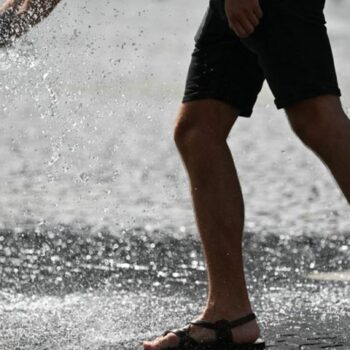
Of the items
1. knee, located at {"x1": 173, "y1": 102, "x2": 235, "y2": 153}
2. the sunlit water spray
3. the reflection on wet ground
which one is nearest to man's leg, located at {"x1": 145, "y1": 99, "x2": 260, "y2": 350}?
knee, located at {"x1": 173, "y1": 102, "x2": 235, "y2": 153}

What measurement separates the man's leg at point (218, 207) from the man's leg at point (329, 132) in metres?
0.32

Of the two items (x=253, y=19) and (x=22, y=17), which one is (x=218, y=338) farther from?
(x=22, y=17)

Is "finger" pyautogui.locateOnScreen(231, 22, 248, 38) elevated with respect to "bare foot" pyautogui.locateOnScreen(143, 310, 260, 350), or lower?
elevated

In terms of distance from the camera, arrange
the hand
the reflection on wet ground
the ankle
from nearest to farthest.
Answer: the hand < the ankle < the reflection on wet ground

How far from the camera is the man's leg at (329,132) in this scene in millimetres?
4223

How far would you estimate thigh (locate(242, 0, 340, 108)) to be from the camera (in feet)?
13.9

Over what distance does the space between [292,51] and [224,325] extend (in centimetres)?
84

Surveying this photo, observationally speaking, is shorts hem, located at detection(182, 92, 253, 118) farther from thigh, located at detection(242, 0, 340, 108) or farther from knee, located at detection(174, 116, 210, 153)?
thigh, located at detection(242, 0, 340, 108)

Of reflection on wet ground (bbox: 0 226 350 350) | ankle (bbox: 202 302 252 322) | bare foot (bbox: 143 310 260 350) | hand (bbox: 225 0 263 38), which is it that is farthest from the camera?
reflection on wet ground (bbox: 0 226 350 350)

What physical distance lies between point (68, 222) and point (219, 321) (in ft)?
8.42

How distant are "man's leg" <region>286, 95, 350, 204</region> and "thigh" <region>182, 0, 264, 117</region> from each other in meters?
0.30

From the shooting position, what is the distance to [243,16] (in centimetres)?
422

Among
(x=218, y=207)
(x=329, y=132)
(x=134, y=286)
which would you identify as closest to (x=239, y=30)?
(x=329, y=132)

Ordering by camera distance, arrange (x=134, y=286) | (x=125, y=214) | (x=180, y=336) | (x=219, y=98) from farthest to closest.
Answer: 1. (x=125, y=214)
2. (x=134, y=286)
3. (x=219, y=98)
4. (x=180, y=336)
